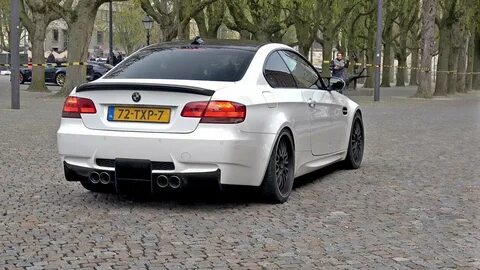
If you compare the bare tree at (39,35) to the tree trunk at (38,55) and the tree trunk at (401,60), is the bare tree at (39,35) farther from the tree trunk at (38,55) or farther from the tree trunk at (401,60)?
the tree trunk at (401,60)

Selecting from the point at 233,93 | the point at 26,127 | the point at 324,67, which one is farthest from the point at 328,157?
the point at 324,67

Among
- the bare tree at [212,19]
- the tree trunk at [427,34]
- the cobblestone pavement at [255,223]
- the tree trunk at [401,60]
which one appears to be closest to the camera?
the cobblestone pavement at [255,223]

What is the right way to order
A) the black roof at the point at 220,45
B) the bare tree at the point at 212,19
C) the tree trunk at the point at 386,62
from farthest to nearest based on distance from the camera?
the tree trunk at the point at 386,62, the bare tree at the point at 212,19, the black roof at the point at 220,45

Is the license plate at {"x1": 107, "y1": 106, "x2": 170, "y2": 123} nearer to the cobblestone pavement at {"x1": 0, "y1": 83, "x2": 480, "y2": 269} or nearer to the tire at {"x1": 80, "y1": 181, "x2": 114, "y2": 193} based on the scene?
the tire at {"x1": 80, "y1": 181, "x2": 114, "y2": 193}

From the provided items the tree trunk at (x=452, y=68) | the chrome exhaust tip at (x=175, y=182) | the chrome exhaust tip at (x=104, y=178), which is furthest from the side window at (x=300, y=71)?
the tree trunk at (x=452, y=68)

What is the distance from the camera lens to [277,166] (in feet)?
24.0

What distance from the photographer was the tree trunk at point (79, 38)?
25172mm

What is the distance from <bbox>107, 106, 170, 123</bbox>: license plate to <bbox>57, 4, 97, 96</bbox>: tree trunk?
1891 centimetres

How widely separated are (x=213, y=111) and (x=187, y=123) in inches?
9.5

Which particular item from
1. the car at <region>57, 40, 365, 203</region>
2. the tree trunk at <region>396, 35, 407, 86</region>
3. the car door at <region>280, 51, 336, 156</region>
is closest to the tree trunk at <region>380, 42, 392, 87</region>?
the tree trunk at <region>396, 35, 407, 86</region>

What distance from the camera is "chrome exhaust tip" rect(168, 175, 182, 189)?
6648 mm

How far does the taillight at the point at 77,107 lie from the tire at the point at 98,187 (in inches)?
24.9

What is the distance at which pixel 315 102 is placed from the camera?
8.33m

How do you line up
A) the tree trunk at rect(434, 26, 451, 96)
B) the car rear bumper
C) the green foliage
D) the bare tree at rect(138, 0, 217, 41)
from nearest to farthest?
the car rear bumper
the bare tree at rect(138, 0, 217, 41)
the tree trunk at rect(434, 26, 451, 96)
the green foliage
